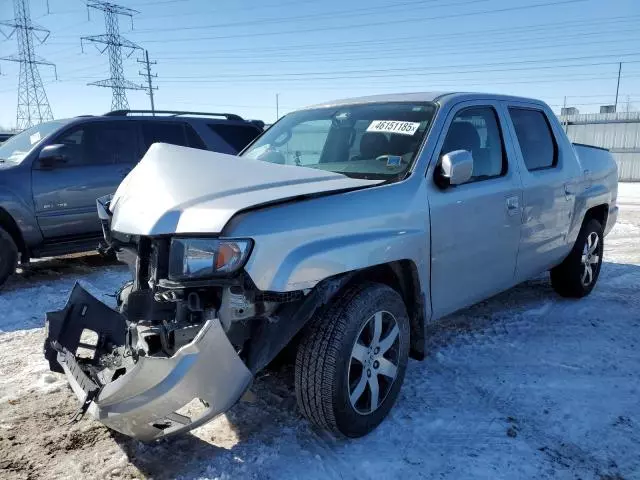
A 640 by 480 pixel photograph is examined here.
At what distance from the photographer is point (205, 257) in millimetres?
2229

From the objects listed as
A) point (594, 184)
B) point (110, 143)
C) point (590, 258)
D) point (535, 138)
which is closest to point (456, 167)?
point (535, 138)

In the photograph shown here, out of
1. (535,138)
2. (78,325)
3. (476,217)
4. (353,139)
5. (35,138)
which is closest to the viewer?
(78,325)

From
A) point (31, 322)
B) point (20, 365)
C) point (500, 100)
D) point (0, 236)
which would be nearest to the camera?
point (20, 365)

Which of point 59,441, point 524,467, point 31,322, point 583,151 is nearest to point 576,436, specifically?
point 524,467

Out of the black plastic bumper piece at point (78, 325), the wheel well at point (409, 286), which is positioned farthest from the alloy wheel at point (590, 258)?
the black plastic bumper piece at point (78, 325)

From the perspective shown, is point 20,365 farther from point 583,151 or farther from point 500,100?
point 583,151

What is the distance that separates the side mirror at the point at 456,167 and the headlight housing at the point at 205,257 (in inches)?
Result: 52.9

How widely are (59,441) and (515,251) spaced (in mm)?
3120

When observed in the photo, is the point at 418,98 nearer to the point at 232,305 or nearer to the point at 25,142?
the point at 232,305

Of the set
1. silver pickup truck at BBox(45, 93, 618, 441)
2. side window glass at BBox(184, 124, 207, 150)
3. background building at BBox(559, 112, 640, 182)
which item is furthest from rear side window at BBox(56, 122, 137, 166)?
background building at BBox(559, 112, 640, 182)

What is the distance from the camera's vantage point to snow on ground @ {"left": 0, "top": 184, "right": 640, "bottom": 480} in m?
2.50

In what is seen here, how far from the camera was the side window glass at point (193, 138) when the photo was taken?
6.98m

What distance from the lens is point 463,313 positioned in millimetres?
4637

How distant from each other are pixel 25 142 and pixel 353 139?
4.58 metres
